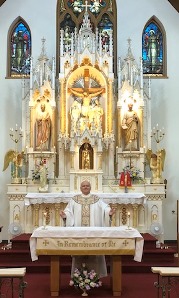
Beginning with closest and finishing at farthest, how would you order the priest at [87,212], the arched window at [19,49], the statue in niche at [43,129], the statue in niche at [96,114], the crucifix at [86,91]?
the priest at [87,212]
the statue in niche at [96,114]
the statue in niche at [43,129]
the crucifix at [86,91]
the arched window at [19,49]

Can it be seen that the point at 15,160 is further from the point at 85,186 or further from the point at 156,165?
the point at 85,186

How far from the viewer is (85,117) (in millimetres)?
15578

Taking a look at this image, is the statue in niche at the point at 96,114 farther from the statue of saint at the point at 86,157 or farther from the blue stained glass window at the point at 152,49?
the blue stained glass window at the point at 152,49

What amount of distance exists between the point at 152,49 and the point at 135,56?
74 cm

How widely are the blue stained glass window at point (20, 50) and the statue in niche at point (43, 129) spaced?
7.15 ft

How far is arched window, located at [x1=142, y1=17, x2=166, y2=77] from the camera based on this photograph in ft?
56.9

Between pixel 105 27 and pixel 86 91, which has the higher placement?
pixel 105 27

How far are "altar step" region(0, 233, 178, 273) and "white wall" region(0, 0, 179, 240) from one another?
411 centimetres

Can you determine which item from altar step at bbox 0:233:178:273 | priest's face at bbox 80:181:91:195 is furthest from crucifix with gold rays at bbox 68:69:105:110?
priest's face at bbox 80:181:91:195

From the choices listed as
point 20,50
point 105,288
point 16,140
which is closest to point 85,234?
point 105,288

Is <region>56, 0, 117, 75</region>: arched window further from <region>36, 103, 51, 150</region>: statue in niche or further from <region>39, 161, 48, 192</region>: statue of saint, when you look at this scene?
<region>39, 161, 48, 192</region>: statue of saint

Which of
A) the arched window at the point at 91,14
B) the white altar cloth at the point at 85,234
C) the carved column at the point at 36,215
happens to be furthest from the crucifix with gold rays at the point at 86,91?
the white altar cloth at the point at 85,234

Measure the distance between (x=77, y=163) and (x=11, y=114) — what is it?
3.17m

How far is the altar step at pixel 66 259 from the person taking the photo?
38.0 ft
